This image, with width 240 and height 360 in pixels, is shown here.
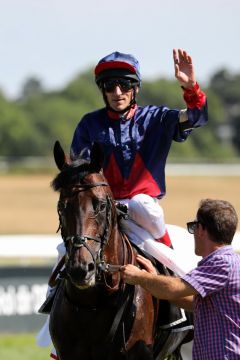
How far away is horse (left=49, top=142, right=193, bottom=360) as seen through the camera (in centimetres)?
540

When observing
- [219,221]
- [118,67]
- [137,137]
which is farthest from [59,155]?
[219,221]

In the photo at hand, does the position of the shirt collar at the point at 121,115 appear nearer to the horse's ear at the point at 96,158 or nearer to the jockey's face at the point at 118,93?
the jockey's face at the point at 118,93

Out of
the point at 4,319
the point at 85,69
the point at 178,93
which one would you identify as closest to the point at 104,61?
the point at 4,319

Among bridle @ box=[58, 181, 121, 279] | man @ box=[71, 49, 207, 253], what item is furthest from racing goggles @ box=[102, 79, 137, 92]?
bridle @ box=[58, 181, 121, 279]

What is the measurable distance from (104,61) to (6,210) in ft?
100

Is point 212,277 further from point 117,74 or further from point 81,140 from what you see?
point 117,74

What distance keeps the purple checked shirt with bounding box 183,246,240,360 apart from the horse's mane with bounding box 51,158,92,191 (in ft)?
2.99

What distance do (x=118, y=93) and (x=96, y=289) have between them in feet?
4.40

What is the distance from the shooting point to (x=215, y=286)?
4.96 metres

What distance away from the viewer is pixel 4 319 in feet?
39.3

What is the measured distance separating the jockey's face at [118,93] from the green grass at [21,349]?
4176 millimetres

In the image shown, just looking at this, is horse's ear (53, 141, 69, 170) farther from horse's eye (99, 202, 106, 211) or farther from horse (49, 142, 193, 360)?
horse's eye (99, 202, 106, 211)

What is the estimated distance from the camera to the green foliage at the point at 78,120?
7989 cm

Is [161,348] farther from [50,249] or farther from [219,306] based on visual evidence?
[50,249]
